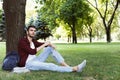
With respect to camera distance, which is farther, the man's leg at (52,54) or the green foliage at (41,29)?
the green foliage at (41,29)

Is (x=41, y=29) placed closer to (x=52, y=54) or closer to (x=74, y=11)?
(x=74, y=11)

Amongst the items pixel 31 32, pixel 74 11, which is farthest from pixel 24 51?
pixel 74 11

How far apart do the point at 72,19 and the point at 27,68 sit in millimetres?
45916

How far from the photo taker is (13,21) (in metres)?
10.7

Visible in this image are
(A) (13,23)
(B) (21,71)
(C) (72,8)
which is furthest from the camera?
(C) (72,8)

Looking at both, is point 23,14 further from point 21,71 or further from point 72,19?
point 72,19

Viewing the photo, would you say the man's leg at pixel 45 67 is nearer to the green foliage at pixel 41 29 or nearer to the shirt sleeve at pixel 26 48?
the shirt sleeve at pixel 26 48

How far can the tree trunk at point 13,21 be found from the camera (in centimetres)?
1070

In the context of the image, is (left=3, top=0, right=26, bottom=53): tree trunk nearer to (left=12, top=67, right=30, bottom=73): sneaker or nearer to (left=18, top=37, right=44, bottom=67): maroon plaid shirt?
(left=18, top=37, right=44, bottom=67): maroon plaid shirt

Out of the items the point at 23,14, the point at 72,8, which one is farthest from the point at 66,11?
the point at 23,14

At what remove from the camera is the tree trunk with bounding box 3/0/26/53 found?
35.1ft

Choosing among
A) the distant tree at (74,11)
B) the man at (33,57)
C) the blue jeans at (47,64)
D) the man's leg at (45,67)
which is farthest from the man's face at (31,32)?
the distant tree at (74,11)

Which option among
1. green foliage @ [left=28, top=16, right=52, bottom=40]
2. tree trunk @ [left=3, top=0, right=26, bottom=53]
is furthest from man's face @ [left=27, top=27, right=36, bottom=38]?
green foliage @ [left=28, top=16, right=52, bottom=40]

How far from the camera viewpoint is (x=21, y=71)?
29.9ft
